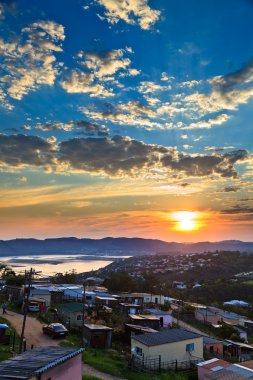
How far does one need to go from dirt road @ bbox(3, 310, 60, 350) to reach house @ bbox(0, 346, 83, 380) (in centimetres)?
1077

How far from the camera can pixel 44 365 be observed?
1232 cm

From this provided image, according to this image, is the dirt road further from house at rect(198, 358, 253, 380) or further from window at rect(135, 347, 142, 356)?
house at rect(198, 358, 253, 380)

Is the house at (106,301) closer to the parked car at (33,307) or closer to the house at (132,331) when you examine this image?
the parked car at (33,307)

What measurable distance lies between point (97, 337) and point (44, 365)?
18.0 m

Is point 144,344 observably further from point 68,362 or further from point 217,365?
point 68,362

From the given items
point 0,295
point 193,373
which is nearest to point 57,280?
point 0,295

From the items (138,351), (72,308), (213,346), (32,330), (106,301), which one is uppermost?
(72,308)

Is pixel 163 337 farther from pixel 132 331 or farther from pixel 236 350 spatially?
pixel 236 350

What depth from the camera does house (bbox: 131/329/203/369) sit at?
2532 centimetres

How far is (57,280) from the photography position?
255 ft

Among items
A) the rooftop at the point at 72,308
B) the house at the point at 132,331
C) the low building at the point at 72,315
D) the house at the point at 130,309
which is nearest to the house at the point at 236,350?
the house at the point at 132,331

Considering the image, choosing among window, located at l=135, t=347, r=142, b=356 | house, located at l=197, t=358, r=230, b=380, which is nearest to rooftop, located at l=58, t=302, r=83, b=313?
window, located at l=135, t=347, r=142, b=356

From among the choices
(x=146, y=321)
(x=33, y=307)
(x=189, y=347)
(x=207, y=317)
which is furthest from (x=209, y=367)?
(x=207, y=317)

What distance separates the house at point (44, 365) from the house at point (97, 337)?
13.5 m
